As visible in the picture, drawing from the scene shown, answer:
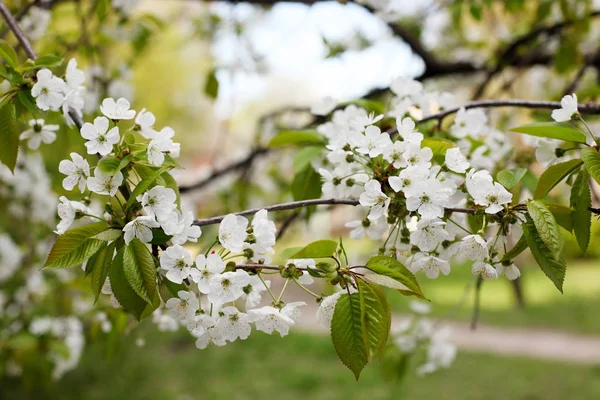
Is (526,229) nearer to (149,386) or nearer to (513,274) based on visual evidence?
(513,274)

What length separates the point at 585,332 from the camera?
623 centimetres

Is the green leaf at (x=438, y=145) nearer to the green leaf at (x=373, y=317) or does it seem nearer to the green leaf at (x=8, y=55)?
the green leaf at (x=373, y=317)

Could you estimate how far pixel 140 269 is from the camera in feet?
2.54

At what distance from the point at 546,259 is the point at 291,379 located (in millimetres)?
4461

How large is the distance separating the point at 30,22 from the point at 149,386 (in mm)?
3774

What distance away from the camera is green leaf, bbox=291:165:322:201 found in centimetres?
126

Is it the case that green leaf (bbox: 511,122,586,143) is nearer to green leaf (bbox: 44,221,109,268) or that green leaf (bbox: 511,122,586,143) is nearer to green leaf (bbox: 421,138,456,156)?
green leaf (bbox: 421,138,456,156)

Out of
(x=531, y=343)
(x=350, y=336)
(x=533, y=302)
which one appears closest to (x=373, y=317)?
(x=350, y=336)

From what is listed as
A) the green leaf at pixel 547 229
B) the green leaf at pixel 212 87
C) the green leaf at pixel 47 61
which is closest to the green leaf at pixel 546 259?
the green leaf at pixel 547 229

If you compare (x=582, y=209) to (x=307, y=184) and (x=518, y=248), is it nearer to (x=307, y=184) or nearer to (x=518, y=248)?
(x=518, y=248)

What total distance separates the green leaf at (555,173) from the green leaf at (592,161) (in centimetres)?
4

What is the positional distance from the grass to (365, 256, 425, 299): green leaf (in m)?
5.24

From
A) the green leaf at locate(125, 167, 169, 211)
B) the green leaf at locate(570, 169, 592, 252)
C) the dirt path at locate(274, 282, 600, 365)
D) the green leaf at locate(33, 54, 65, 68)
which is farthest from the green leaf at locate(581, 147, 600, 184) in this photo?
the dirt path at locate(274, 282, 600, 365)

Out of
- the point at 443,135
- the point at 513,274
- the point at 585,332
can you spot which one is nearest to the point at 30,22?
the point at 443,135
